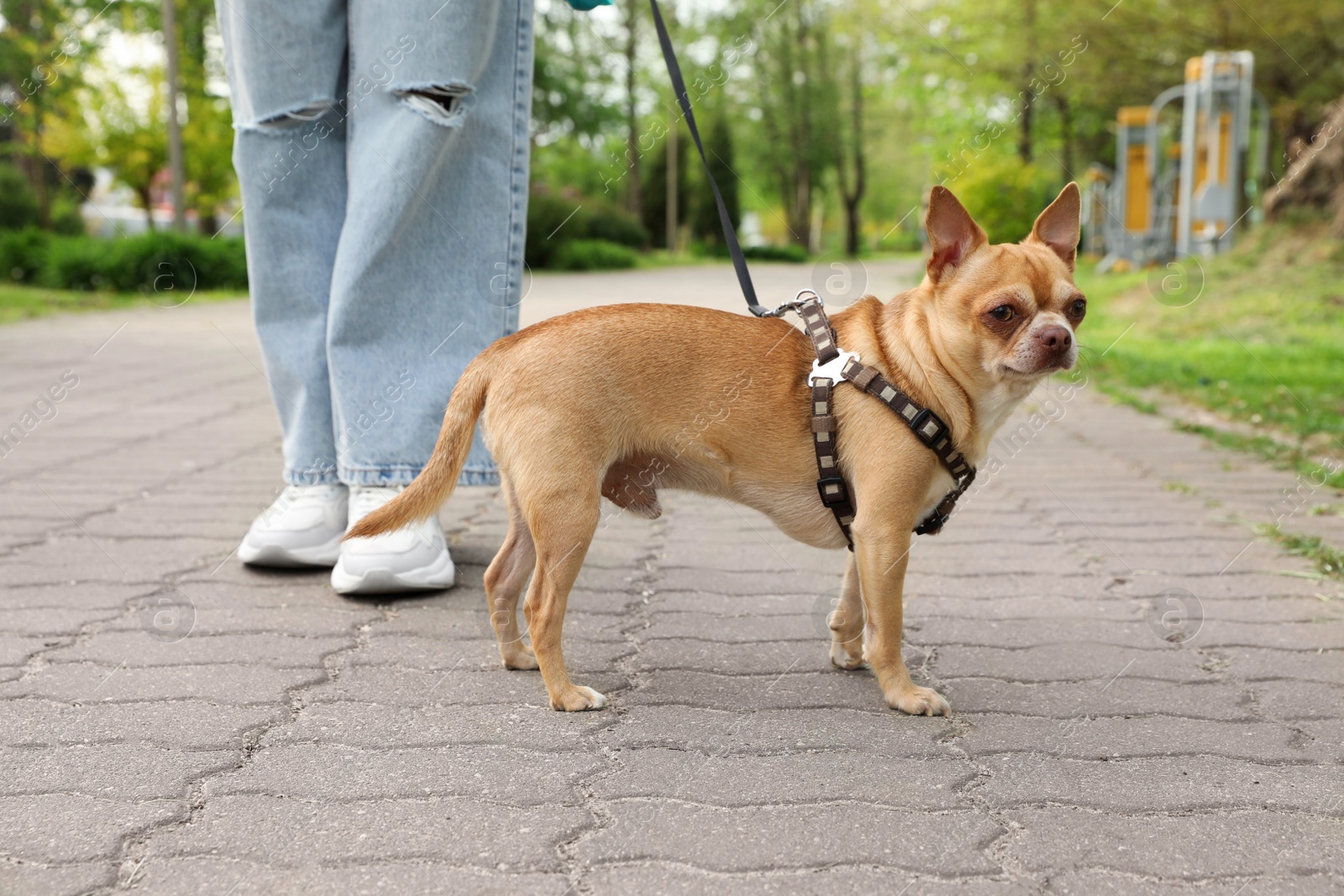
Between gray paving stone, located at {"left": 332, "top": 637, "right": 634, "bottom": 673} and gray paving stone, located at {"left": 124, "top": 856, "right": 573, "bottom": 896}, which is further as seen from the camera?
gray paving stone, located at {"left": 332, "top": 637, "right": 634, "bottom": 673}

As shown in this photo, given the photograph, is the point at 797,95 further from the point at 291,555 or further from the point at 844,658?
the point at 844,658

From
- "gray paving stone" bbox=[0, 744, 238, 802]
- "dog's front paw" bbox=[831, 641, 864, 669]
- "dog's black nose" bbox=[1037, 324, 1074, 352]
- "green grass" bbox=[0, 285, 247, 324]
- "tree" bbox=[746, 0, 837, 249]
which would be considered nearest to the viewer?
"gray paving stone" bbox=[0, 744, 238, 802]

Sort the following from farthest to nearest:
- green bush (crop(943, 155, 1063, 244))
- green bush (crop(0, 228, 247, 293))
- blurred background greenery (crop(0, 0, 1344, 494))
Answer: green bush (crop(943, 155, 1063, 244)) < green bush (crop(0, 228, 247, 293)) < blurred background greenery (crop(0, 0, 1344, 494))

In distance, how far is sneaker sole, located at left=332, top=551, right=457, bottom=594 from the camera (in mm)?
3439

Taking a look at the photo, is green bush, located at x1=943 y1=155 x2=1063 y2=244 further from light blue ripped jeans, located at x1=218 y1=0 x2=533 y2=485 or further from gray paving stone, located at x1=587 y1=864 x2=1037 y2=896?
gray paving stone, located at x1=587 y1=864 x2=1037 y2=896

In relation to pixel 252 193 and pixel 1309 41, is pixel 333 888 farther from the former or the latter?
pixel 1309 41

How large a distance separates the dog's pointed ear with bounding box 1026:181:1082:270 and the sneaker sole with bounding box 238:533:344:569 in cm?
242

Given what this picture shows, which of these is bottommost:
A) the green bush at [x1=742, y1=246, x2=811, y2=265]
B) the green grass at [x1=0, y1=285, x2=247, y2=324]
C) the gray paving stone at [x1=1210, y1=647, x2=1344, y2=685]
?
the green bush at [x1=742, y1=246, x2=811, y2=265]

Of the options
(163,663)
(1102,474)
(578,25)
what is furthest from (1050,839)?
(578,25)

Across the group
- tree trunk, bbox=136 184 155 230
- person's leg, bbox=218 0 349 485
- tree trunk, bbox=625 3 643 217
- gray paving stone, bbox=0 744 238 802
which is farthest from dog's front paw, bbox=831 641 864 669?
tree trunk, bbox=625 3 643 217

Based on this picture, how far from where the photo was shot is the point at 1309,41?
22219 mm

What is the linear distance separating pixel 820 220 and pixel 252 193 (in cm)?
7936

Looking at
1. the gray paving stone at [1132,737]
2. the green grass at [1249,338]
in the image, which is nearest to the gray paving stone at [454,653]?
the gray paving stone at [1132,737]

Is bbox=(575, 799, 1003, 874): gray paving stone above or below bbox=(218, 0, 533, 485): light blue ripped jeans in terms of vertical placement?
below
